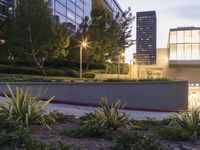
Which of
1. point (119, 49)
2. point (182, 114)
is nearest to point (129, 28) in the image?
point (119, 49)

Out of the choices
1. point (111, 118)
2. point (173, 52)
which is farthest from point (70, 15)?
point (111, 118)

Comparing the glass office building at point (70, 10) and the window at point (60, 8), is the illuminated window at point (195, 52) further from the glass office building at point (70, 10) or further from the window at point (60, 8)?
the window at point (60, 8)

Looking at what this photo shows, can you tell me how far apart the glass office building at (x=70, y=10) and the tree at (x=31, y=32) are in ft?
65.1

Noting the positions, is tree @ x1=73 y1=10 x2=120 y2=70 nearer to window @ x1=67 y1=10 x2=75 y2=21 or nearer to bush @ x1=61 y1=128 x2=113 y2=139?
window @ x1=67 y1=10 x2=75 y2=21

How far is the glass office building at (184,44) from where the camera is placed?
221 feet

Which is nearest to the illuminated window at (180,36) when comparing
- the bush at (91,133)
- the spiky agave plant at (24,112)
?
the spiky agave plant at (24,112)

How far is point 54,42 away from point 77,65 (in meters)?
13.5

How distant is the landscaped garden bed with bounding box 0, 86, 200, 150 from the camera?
6192mm

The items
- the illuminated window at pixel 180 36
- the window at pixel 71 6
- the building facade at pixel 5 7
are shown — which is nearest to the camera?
the building facade at pixel 5 7

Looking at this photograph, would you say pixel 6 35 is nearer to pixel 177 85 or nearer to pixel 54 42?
pixel 54 42

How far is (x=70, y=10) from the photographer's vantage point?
6931 cm

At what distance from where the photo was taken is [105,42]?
48.7 meters

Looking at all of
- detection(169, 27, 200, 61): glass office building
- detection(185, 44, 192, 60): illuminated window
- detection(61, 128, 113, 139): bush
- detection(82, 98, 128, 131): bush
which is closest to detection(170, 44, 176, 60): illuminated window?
detection(169, 27, 200, 61): glass office building

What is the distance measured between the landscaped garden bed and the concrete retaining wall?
1117 centimetres
